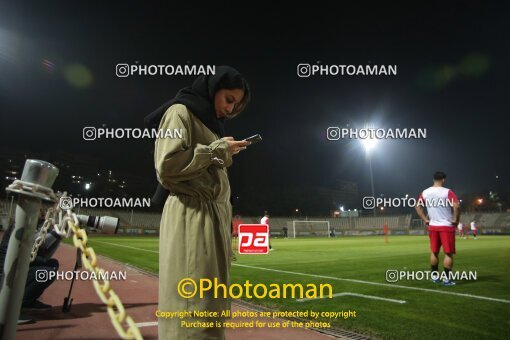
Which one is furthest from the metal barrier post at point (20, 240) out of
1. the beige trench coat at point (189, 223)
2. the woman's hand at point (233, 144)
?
the woman's hand at point (233, 144)

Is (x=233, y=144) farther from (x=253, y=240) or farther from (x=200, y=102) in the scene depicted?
(x=253, y=240)

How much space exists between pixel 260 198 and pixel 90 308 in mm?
64321

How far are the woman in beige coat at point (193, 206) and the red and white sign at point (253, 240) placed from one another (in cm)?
993

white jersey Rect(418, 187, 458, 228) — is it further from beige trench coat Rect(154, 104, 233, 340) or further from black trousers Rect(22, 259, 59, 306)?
black trousers Rect(22, 259, 59, 306)

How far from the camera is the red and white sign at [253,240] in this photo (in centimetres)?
1220

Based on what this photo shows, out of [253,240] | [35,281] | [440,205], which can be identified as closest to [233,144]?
[35,281]

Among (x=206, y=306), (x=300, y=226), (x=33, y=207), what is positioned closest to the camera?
(x=33, y=207)

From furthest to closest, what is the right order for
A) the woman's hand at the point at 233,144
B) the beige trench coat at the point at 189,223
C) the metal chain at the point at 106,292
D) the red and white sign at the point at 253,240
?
the red and white sign at the point at 253,240 → the woman's hand at the point at 233,144 → the beige trench coat at the point at 189,223 → the metal chain at the point at 106,292

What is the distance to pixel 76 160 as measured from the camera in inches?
1969

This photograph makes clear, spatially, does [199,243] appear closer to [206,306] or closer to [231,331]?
[206,306]

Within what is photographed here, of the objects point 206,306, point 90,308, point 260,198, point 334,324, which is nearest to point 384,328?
point 334,324

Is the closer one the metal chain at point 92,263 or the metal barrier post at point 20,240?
the metal chain at point 92,263

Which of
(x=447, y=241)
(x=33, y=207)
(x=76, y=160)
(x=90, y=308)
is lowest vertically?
(x=90, y=308)

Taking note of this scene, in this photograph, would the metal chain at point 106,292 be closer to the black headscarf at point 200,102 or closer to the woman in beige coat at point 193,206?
the woman in beige coat at point 193,206
